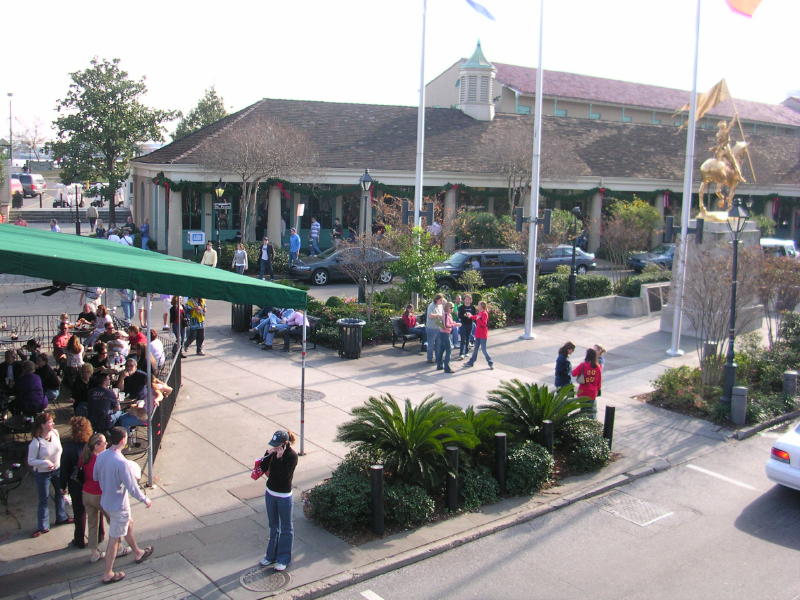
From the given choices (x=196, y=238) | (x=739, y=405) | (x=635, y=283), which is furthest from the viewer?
(x=196, y=238)

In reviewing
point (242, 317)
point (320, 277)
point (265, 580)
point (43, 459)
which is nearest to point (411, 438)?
point (265, 580)

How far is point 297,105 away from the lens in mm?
38938

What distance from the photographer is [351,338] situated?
17.7 m

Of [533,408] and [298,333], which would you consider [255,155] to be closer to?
[298,333]

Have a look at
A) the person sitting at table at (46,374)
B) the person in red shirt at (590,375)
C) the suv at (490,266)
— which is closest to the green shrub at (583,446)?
the person in red shirt at (590,375)

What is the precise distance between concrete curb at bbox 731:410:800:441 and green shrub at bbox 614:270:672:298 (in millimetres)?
11483

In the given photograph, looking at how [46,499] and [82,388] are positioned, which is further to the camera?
[82,388]

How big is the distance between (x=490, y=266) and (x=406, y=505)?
758 inches

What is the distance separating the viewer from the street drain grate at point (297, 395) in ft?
47.2

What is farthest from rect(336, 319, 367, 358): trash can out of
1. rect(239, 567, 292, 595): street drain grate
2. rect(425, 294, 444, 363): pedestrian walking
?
rect(239, 567, 292, 595): street drain grate

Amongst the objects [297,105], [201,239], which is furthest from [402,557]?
[297,105]

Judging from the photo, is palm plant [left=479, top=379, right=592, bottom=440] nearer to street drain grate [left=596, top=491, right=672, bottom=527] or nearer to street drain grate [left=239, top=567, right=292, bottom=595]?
street drain grate [left=596, top=491, right=672, bottom=527]

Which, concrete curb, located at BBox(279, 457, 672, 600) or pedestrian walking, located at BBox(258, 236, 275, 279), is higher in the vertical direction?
pedestrian walking, located at BBox(258, 236, 275, 279)

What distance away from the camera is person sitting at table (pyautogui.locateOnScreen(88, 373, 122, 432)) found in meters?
9.88
